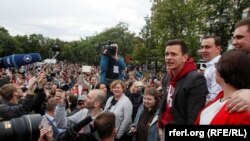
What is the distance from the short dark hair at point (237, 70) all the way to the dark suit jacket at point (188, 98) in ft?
4.22

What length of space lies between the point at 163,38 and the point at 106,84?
30.3 meters

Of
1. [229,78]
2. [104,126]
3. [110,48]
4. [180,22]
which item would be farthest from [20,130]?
[180,22]

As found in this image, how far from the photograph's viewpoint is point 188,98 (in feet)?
13.8

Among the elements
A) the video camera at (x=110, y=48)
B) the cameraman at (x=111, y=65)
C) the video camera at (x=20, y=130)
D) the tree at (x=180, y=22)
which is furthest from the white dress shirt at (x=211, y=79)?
the tree at (x=180, y=22)

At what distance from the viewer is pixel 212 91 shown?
5.34 m

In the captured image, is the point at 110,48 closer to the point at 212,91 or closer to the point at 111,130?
the point at 212,91

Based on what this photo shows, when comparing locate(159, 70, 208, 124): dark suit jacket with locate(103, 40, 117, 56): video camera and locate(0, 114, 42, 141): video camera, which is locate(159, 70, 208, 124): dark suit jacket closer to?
locate(0, 114, 42, 141): video camera

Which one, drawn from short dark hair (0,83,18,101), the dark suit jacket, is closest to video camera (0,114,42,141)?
the dark suit jacket

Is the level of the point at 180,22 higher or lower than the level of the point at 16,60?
higher

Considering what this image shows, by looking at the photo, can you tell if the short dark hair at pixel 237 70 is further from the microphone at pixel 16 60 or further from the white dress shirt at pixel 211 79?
the microphone at pixel 16 60

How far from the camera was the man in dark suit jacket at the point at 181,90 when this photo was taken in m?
4.19

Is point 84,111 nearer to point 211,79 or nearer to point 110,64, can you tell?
point 211,79

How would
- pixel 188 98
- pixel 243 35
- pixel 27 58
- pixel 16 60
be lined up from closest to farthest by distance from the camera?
1. pixel 243 35
2. pixel 188 98
3. pixel 16 60
4. pixel 27 58

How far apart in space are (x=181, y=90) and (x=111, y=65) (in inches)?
201
